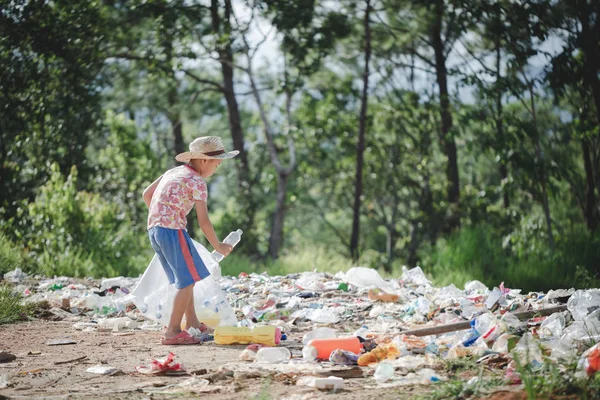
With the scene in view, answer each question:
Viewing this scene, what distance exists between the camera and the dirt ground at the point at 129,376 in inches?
142

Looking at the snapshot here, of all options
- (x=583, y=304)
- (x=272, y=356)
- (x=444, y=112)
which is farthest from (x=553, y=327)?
(x=444, y=112)

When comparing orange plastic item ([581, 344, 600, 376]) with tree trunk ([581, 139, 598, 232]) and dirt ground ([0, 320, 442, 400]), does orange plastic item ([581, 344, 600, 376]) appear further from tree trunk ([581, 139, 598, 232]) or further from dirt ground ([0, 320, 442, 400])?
tree trunk ([581, 139, 598, 232])

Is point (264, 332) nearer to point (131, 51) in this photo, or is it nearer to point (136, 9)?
point (136, 9)

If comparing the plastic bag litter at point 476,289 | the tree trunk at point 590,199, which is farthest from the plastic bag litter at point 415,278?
the tree trunk at point 590,199

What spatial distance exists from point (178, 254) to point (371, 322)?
202cm

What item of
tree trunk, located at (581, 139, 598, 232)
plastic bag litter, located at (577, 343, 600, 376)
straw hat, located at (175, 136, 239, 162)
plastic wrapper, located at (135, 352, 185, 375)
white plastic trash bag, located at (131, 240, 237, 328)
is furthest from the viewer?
tree trunk, located at (581, 139, 598, 232)

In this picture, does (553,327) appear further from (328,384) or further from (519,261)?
(519,261)

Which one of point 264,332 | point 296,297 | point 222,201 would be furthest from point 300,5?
point 222,201

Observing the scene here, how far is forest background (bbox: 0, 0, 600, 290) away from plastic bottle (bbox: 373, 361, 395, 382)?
5553 mm

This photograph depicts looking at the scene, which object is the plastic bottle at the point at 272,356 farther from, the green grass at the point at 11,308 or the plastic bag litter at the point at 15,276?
the plastic bag litter at the point at 15,276

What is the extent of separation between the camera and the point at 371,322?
620 centimetres

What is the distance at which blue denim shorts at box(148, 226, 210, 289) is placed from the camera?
514 centimetres

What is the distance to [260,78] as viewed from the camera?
19406mm

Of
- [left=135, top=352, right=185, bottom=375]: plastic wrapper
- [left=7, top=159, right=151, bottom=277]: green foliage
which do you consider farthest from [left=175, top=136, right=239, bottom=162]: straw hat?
[left=7, top=159, right=151, bottom=277]: green foliage
